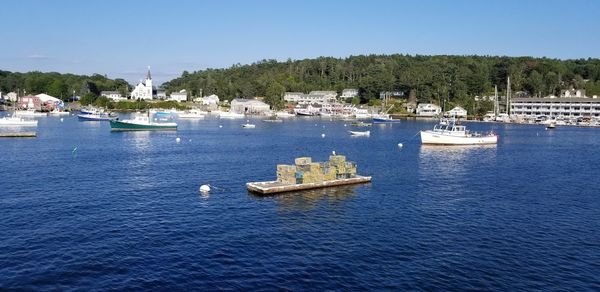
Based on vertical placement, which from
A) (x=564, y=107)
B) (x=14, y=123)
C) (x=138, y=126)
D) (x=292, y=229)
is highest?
(x=564, y=107)

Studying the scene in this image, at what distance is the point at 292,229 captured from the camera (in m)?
31.3

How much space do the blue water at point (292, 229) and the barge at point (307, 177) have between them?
121 cm

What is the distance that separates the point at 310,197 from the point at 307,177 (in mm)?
3415

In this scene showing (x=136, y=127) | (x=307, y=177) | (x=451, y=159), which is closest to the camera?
(x=307, y=177)

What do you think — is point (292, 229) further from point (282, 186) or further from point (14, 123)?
point (14, 123)

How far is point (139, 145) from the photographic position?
81.7m

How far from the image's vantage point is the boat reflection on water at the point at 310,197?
37750 mm

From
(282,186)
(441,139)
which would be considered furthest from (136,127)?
(282,186)

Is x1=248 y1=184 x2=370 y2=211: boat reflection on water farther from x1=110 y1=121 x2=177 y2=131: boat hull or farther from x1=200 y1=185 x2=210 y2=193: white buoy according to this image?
x1=110 y1=121 x2=177 y2=131: boat hull

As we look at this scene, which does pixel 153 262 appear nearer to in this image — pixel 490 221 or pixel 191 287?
pixel 191 287

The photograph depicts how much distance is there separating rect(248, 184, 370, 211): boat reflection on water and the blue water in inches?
8.2

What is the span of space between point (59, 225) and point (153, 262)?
9687 millimetres

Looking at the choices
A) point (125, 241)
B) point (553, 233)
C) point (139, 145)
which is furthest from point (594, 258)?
point (139, 145)

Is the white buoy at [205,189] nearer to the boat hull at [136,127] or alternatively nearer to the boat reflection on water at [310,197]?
the boat reflection on water at [310,197]
